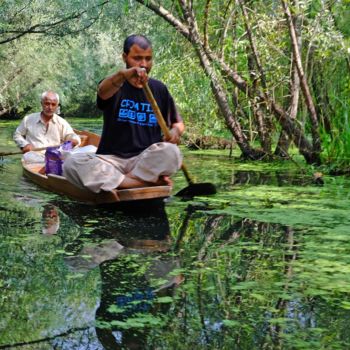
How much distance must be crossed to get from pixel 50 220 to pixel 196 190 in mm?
1428

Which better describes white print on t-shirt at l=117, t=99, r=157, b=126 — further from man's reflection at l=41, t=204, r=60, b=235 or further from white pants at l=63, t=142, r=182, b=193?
man's reflection at l=41, t=204, r=60, b=235

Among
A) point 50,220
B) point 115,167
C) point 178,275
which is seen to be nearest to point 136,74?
point 115,167

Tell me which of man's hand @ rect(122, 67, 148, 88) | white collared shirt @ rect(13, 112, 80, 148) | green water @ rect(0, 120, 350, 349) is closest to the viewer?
green water @ rect(0, 120, 350, 349)

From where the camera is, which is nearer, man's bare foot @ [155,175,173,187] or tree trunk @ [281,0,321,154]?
man's bare foot @ [155,175,173,187]

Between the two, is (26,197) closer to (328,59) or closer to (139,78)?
(139,78)

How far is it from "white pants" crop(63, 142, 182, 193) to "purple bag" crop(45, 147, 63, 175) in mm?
1156

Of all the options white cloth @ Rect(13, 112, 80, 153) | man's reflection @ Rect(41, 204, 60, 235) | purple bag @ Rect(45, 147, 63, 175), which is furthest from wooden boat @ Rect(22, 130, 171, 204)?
white cloth @ Rect(13, 112, 80, 153)

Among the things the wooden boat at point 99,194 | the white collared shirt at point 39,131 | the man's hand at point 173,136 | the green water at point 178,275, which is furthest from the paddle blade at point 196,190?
the white collared shirt at point 39,131

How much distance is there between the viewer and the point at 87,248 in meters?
3.35

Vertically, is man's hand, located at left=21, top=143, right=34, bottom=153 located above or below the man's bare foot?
below

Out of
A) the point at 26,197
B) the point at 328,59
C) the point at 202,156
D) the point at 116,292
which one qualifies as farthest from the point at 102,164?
the point at 202,156

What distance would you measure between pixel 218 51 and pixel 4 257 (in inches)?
202

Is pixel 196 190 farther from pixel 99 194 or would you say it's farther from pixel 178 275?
pixel 178 275

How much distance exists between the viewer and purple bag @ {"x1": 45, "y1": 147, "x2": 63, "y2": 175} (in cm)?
589
